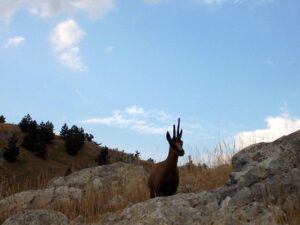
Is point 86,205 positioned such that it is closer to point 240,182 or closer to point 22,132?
point 240,182

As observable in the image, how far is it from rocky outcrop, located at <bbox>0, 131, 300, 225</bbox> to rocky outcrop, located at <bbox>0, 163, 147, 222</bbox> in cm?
366

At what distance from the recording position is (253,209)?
616 cm

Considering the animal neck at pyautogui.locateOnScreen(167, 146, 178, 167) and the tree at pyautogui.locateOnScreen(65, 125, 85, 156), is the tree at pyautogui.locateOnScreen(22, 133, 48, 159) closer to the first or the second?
the tree at pyautogui.locateOnScreen(65, 125, 85, 156)

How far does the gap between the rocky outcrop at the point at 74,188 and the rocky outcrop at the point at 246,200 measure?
3.68 m

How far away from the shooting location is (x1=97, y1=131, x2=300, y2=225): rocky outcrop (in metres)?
6.11

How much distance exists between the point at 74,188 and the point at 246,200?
5.96 meters

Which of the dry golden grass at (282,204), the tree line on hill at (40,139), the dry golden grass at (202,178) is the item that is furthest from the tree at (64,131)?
the dry golden grass at (282,204)

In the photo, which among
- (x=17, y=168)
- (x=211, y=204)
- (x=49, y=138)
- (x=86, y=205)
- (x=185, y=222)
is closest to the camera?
(x=185, y=222)

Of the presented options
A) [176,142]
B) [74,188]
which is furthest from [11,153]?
[176,142]

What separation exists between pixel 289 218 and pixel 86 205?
17.7 feet

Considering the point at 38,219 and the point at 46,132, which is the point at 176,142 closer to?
the point at 38,219

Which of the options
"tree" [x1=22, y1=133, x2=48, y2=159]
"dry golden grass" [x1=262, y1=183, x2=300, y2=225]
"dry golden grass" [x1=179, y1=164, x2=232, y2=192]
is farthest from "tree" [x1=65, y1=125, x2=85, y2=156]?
"dry golden grass" [x1=262, y1=183, x2=300, y2=225]

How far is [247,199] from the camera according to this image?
6.71 m

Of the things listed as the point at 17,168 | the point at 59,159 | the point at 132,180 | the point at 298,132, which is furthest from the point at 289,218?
the point at 59,159
